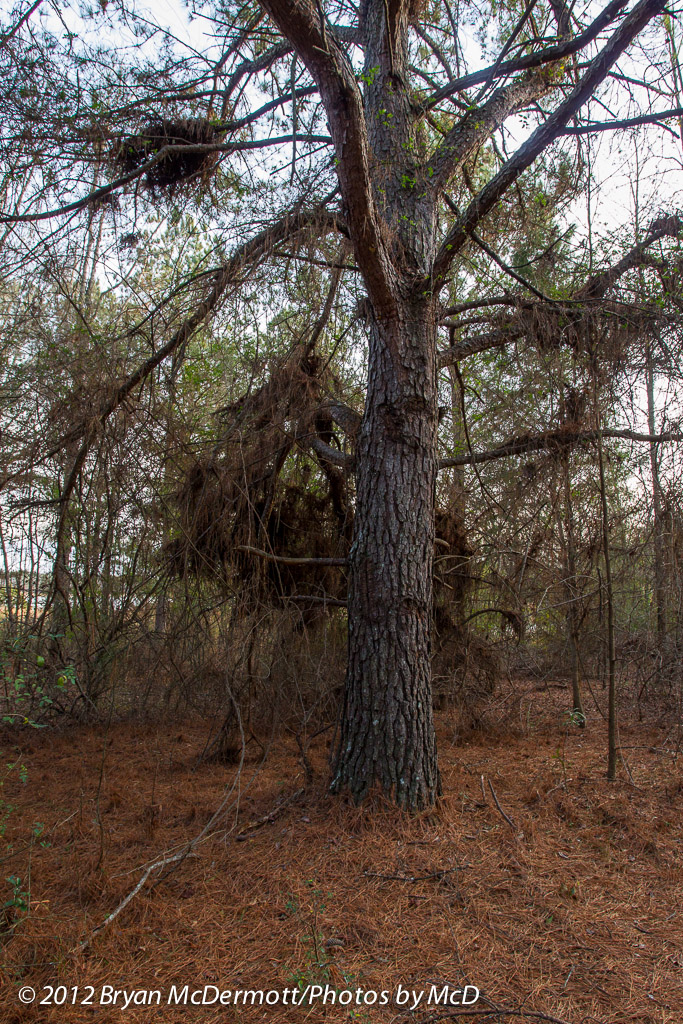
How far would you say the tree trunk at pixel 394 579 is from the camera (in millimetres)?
3855

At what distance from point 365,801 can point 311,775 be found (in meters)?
0.68

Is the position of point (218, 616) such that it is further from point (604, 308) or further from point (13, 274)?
point (604, 308)

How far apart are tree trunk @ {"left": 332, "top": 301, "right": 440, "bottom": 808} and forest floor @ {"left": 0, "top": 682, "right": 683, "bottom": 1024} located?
30 centimetres

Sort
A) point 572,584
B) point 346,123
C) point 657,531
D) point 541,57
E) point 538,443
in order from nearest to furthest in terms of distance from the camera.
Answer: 1. point 346,123
2. point 541,57
3. point 657,531
4. point 538,443
5. point 572,584

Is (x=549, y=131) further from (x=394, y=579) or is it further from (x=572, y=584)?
(x=572, y=584)

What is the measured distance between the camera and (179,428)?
5035 millimetres

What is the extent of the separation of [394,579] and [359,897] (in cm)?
185

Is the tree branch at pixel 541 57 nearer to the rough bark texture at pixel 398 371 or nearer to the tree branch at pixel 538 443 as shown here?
the rough bark texture at pixel 398 371

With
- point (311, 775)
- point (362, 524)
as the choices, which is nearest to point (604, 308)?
point (362, 524)

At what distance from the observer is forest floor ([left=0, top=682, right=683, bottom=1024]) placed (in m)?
2.34

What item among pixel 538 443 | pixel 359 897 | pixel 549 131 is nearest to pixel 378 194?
pixel 549 131

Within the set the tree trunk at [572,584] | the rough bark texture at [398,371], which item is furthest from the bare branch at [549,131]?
the tree trunk at [572,584]

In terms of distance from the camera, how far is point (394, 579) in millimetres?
4070

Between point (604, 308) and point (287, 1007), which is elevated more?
point (604, 308)
